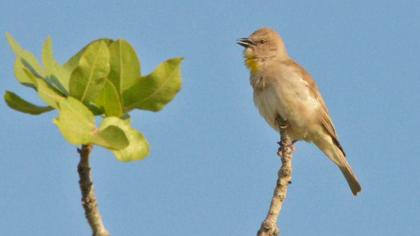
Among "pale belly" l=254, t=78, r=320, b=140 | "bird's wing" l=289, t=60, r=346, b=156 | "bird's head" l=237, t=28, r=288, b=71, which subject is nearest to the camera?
"pale belly" l=254, t=78, r=320, b=140

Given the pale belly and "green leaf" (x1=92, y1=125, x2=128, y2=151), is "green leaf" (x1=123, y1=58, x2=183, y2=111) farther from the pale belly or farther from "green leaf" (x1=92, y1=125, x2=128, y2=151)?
the pale belly

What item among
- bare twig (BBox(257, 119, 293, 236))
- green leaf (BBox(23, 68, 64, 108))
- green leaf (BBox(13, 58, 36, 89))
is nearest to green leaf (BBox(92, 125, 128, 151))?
green leaf (BBox(23, 68, 64, 108))

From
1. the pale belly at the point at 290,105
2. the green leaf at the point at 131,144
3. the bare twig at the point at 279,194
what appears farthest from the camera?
the pale belly at the point at 290,105

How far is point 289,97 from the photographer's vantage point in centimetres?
809

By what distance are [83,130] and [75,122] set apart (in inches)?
1.1

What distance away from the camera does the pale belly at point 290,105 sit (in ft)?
26.3

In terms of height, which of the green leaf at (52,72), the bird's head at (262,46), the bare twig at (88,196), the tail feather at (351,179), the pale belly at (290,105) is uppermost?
the bird's head at (262,46)

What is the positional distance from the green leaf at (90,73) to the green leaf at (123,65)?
0.03 m

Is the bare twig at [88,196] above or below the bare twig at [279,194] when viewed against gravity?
below

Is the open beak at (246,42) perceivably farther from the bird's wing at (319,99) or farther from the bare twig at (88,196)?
the bare twig at (88,196)

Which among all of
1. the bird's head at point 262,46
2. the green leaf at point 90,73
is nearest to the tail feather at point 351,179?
the bird's head at point 262,46

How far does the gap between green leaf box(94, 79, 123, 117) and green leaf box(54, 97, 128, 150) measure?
4.9 inches

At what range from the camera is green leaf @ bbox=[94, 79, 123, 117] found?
1.94 m

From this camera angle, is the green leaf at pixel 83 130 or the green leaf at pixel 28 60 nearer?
the green leaf at pixel 83 130
